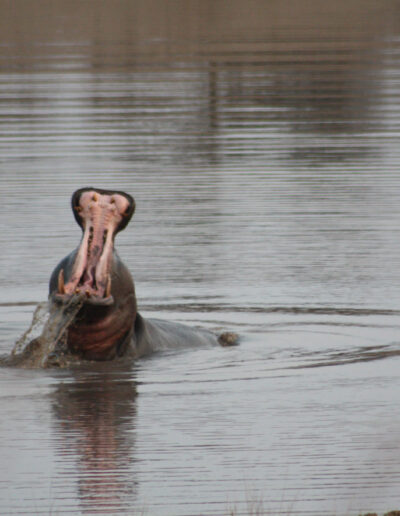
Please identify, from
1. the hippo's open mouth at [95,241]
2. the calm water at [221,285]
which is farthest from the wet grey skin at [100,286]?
the calm water at [221,285]

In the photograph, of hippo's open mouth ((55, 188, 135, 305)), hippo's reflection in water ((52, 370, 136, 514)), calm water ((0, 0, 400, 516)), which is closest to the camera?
hippo's reflection in water ((52, 370, 136, 514))

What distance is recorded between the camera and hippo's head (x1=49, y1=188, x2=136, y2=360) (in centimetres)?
877

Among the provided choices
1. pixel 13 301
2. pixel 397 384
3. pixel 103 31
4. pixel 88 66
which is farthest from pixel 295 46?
pixel 397 384

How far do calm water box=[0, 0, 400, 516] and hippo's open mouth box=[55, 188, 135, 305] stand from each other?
0.50 m

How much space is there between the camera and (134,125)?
23031mm

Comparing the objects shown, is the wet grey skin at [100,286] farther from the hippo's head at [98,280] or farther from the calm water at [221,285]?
the calm water at [221,285]

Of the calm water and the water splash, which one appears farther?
the water splash

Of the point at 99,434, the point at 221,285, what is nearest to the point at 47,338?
the point at 99,434

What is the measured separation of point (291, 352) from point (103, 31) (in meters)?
41.3

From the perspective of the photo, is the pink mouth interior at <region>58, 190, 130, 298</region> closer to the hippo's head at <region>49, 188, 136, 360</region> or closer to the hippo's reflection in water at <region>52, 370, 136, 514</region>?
the hippo's head at <region>49, 188, 136, 360</region>

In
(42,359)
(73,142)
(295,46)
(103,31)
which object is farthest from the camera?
(103,31)

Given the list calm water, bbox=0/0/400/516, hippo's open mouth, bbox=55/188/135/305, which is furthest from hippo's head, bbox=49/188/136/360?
calm water, bbox=0/0/400/516

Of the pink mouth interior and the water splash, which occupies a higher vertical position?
the pink mouth interior

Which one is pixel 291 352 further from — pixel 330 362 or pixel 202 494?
pixel 202 494
